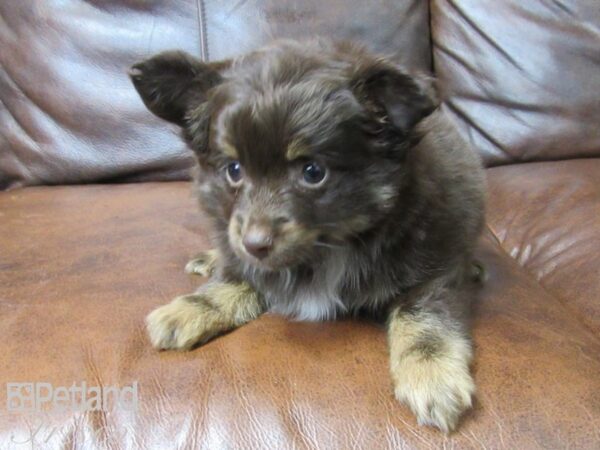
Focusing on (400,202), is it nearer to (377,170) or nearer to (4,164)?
(377,170)

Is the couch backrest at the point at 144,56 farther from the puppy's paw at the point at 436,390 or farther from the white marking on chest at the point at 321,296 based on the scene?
the puppy's paw at the point at 436,390

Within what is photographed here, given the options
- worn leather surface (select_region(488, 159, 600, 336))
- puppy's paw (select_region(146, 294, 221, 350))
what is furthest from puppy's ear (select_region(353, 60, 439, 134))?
worn leather surface (select_region(488, 159, 600, 336))

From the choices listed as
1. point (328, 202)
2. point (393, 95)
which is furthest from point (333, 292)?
point (393, 95)

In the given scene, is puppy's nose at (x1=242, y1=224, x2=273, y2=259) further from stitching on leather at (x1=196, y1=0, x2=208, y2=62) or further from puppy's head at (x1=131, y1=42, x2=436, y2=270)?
stitching on leather at (x1=196, y1=0, x2=208, y2=62)

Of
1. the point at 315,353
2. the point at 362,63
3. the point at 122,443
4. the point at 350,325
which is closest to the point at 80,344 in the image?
the point at 122,443

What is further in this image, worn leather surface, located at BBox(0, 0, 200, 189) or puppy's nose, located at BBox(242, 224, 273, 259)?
worn leather surface, located at BBox(0, 0, 200, 189)

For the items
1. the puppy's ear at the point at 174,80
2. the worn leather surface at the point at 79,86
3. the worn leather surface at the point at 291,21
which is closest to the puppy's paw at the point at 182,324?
the puppy's ear at the point at 174,80

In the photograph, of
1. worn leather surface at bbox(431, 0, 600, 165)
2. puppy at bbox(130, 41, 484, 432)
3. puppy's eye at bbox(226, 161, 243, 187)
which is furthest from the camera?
worn leather surface at bbox(431, 0, 600, 165)
